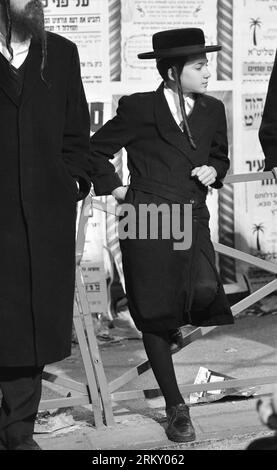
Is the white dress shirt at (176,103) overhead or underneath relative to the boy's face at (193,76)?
underneath

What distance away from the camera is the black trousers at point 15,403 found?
4.48 meters

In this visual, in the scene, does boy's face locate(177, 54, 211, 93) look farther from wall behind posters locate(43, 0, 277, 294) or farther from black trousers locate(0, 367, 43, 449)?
wall behind posters locate(43, 0, 277, 294)

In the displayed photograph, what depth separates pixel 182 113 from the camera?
501cm

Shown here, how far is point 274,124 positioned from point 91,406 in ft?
5.32

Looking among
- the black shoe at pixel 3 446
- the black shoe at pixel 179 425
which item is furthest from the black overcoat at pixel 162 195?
the black shoe at pixel 3 446

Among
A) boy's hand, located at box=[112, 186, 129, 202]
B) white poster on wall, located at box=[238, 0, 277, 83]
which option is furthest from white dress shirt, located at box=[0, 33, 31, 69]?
white poster on wall, located at box=[238, 0, 277, 83]

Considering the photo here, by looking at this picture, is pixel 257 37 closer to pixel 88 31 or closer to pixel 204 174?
pixel 88 31

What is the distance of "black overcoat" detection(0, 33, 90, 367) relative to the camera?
4.36 meters

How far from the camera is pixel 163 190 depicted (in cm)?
500

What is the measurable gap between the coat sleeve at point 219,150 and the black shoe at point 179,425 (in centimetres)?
103

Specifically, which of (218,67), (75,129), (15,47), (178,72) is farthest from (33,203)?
(218,67)

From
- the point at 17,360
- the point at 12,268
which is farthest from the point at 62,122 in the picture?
the point at 17,360

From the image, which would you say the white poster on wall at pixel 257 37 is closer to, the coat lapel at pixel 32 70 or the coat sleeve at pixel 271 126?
the coat sleeve at pixel 271 126
